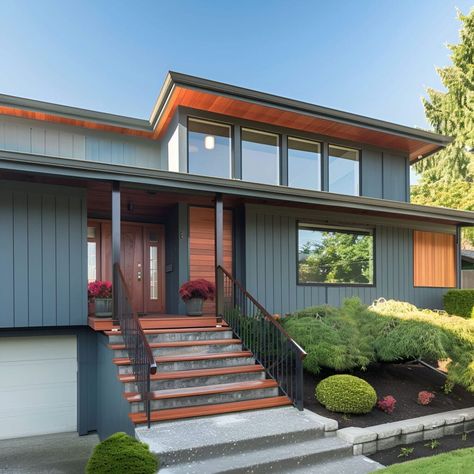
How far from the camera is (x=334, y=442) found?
14.1 ft

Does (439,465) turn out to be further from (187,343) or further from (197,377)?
(187,343)

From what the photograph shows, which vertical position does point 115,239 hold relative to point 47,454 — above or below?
above

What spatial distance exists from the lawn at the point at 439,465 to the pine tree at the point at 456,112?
17282 mm

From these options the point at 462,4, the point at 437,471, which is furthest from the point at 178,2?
the point at 437,471

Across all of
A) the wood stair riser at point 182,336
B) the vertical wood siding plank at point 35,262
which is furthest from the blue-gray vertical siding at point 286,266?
the vertical wood siding plank at point 35,262

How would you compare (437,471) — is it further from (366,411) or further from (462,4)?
(462,4)

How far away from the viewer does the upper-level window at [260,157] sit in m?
8.30

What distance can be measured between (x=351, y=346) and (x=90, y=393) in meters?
4.17

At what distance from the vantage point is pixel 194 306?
6781 mm

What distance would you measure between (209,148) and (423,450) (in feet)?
19.9

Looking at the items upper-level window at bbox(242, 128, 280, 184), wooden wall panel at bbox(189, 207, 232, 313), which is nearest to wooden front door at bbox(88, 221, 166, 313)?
wooden wall panel at bbox(189, 207, 232, 313)

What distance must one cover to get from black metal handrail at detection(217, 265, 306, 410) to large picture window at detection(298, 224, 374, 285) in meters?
2.24

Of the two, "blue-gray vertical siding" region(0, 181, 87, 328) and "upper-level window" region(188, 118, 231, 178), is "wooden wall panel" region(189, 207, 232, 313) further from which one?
"blue-gray vertical siding" region(0, 181, 87, 328)

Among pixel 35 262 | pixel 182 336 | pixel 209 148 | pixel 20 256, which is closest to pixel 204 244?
pixel 209 148
